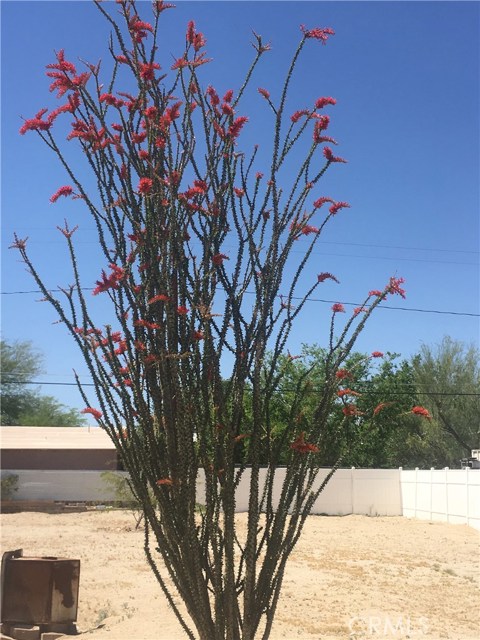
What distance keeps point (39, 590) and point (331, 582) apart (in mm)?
5210

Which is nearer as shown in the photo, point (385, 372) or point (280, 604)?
point (280, 604)

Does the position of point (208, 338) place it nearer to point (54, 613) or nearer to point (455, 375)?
point (54, 613)

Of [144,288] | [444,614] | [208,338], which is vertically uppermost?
[144,288]

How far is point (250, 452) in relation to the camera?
12.1 feet

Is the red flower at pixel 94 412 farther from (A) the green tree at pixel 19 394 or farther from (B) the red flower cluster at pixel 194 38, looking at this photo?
(A) the green tree at pixel 19 394

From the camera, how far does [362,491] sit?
2612 centimetres

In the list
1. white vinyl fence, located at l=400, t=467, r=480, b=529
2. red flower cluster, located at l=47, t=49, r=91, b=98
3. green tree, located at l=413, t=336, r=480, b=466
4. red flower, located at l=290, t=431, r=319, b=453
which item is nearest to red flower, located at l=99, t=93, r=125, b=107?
red flower cluster, located at l=47, t=49, r=91, b=98

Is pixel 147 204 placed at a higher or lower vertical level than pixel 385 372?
lower

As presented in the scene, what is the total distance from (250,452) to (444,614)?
656 centimetres

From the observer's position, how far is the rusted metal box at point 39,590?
7.20 meters

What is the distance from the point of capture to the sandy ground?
7.79 metres

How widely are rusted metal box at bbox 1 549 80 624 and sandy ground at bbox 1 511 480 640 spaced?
Answer: 0.44 m

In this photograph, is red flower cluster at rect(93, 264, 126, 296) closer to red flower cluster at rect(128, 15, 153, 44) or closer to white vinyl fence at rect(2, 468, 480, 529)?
red flower cluster at rect(128, 15, 153, 44)

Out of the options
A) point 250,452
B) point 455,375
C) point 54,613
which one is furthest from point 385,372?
point 250,452
